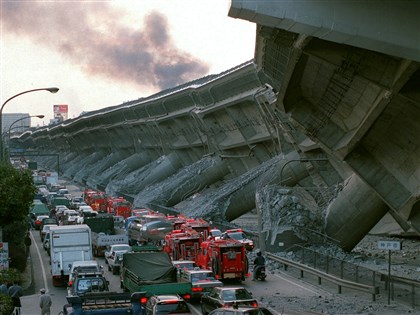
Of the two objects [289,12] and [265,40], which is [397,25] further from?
[265,40]

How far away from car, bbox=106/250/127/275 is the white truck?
253cm

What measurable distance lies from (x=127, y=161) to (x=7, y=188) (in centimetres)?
8664

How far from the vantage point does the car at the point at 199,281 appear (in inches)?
1208

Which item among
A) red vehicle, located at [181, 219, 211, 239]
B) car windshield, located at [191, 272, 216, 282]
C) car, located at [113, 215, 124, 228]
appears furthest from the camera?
car, located at [113, 215, 124, 228]

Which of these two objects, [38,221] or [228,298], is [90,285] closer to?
[228,298]

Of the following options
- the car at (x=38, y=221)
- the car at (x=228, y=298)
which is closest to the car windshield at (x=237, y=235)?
the car at (x=228, y=298)

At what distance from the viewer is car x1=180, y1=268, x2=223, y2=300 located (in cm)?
3069

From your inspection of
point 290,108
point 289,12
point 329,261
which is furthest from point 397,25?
point 329,261

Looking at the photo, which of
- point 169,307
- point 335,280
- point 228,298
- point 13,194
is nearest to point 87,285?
point 228,298

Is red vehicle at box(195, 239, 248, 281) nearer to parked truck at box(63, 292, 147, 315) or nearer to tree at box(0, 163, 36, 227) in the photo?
tree at box(0, 163, 36, 227)

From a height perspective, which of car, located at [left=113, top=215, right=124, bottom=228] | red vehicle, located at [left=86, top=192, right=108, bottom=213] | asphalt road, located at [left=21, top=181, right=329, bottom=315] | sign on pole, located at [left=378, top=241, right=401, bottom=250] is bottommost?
asphalt road, located at [left=21, top=181, right=329, bottom=315]

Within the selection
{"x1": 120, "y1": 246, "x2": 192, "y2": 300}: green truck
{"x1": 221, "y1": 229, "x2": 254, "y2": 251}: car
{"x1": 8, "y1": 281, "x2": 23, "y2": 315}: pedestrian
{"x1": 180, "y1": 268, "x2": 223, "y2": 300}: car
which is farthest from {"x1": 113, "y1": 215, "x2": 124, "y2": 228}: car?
{"x1": 8, "y1": 281, "x2": 23, "y2": 315}: pedestrian

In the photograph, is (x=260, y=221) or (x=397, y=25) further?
(x=260, y=221)

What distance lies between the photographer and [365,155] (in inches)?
1265
